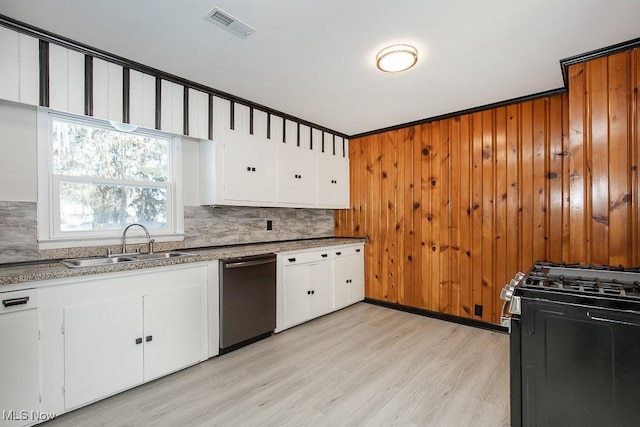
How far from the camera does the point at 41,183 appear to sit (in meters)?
2.26

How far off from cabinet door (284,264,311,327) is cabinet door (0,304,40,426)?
6.61ft

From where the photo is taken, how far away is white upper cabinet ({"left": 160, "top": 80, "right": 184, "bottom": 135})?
8.77 feet

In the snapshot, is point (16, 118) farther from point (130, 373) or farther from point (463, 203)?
point (463, 203)

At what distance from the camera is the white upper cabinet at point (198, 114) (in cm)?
286

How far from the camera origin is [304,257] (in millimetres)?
3539

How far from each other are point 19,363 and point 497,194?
164 inches

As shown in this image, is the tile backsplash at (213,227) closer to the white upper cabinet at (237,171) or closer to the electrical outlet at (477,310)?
the white upper cabinet at (237,171)

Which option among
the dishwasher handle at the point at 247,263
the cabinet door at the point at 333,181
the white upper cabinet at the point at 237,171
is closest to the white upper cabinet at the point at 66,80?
the white upper cabinet at the point at 237,171

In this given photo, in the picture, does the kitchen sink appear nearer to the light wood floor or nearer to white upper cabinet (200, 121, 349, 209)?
white upper cabinet (200, 121, 349, 209)

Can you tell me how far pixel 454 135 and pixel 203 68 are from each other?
282cm

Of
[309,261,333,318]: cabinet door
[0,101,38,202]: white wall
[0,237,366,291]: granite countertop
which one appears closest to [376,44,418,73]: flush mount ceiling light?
[0,237,366,291]: granite countertop

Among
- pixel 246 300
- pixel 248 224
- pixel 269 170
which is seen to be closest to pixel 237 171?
pixel 269 170

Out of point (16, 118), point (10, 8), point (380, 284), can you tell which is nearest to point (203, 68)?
point (10, 8)

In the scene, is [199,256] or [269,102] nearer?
[199,256]
